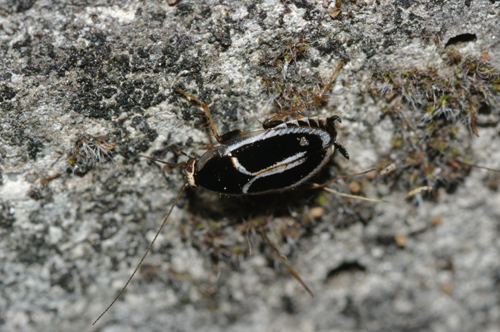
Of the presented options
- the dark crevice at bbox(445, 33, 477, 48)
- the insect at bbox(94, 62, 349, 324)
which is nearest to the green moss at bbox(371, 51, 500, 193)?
the dark crevice at bbox(445, 33, 477, 48)

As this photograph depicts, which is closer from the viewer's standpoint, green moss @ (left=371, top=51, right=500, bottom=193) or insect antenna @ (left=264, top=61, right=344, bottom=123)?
insect antenna @ (left=264, top=61, right=344, bottom=123)

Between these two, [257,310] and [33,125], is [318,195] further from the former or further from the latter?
[33,125]

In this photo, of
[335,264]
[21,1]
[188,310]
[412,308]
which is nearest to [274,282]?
[335,264]

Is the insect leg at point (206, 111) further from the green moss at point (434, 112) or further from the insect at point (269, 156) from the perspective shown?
the green moss at point (434, 112)

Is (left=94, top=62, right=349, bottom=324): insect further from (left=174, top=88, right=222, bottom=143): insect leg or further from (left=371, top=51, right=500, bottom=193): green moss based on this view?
(left=371, top=51, right=500, bottom=193): green moss

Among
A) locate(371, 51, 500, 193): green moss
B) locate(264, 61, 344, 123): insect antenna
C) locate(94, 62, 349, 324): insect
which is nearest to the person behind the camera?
locate(94, 62, 349, 324): insect

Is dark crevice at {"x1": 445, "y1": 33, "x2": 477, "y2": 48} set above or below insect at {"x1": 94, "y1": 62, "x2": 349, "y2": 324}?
above

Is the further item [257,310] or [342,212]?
[257,310]
